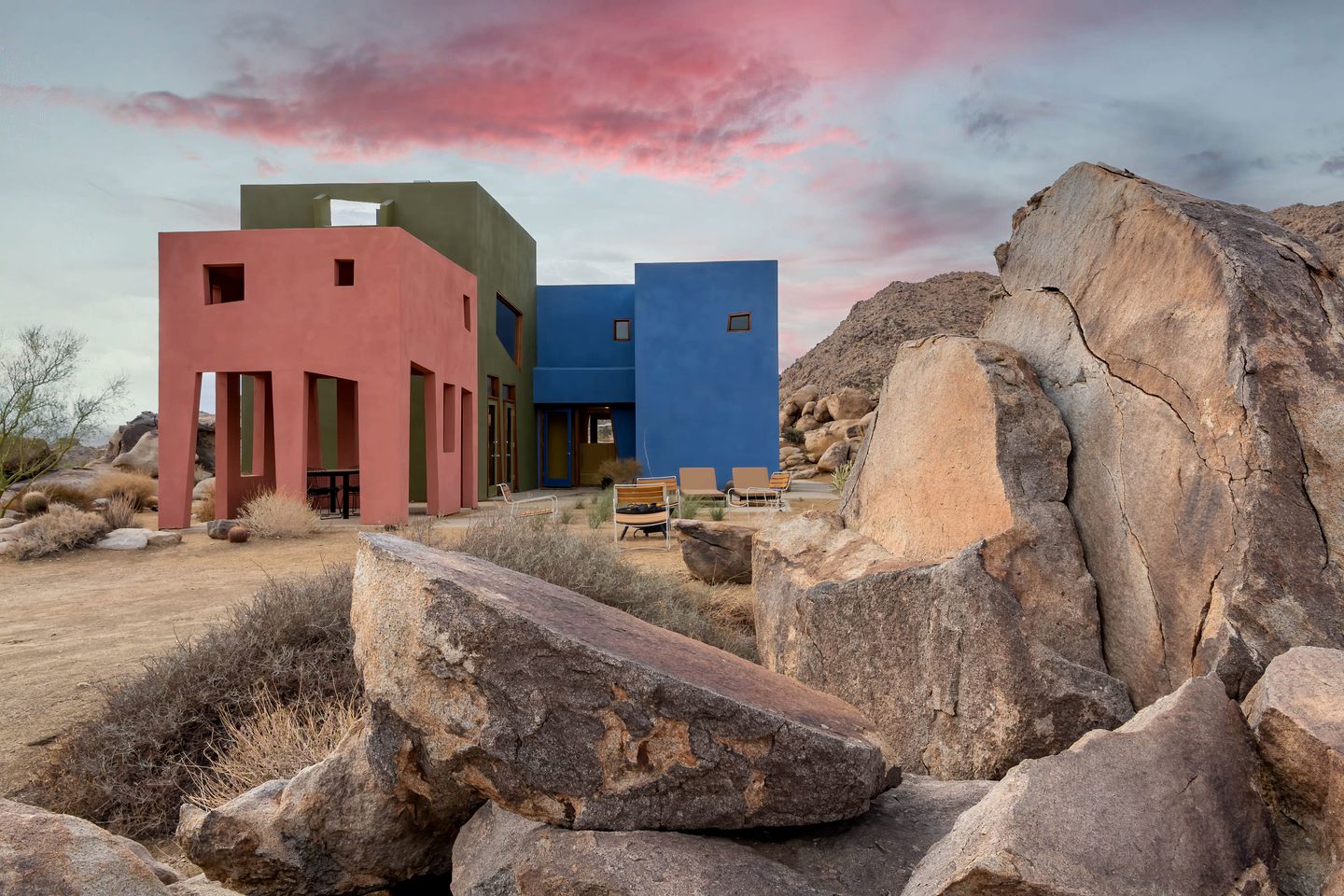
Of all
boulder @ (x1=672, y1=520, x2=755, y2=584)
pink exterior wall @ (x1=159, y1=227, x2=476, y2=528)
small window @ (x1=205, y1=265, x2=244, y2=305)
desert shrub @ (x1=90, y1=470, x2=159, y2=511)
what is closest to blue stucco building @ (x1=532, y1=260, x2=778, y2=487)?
pink exterior wall @ (x1=159, y1=227, x2=476, y2=528)

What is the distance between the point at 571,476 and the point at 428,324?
10305mm

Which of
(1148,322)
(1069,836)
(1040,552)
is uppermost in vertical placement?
(1148,322)

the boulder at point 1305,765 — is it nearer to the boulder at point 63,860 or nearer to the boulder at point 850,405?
the boulder at point 63,860

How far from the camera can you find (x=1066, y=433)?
3492 millimetres

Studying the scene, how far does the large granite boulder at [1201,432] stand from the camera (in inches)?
103

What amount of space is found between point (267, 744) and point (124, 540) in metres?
9.46

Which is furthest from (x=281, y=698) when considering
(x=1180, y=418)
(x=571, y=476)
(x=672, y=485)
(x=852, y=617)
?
(x=571, y=476)

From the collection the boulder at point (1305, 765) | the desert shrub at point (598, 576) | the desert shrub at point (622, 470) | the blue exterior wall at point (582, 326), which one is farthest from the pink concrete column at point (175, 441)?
the boulder at point (1305, 765)

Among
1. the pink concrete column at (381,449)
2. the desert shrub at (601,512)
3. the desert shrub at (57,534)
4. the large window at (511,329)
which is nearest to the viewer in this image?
the desert shrub at (57,534)

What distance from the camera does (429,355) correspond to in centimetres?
1423

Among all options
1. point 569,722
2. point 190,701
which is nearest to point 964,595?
point 569,722

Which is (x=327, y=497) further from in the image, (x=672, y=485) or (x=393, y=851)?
(x=393, y=851)

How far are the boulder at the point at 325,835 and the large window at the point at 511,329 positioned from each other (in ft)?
63.8

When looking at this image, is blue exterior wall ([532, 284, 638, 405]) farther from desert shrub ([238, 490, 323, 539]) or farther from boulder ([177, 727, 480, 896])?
boulder ([177, 727, 480, 896])
